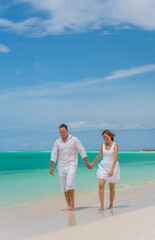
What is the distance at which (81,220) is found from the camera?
22.7ft

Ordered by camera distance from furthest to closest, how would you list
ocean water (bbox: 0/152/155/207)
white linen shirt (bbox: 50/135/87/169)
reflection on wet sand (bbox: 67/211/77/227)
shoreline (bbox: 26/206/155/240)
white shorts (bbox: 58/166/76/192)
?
ocean water (bbox: 0/152/155/207) → white linen shirt (bbox: 50/135/87/169) → white shorts (bbox: 58/166/76/192) → reflection on wet sand (bbox: 67/211/77/227) → shoreline (bbox: 26/206/155/240)

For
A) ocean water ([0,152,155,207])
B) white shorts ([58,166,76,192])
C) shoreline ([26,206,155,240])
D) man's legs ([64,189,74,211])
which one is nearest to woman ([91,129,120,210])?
white shorts ([58,166,76,192])

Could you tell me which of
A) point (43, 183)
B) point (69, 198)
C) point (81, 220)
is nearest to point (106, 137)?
point (69, 198)

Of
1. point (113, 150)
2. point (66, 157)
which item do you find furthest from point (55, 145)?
point (113, 150)

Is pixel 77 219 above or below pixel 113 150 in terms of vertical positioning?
below

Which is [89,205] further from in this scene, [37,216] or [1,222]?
[1,222]

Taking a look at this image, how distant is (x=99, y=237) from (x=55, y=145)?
3386mm

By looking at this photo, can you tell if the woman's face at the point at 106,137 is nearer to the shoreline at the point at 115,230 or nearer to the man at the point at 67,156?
the man at the point at 67,156

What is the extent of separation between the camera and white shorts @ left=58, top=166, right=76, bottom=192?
795cm

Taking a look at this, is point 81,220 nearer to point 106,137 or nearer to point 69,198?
point 69,198

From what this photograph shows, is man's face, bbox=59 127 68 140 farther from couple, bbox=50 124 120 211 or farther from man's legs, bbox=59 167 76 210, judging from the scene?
man's legs, bbox=59 167 76 210

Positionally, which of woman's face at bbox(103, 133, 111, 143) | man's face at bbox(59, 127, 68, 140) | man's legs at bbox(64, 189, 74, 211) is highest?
man's face at bbox(59, 127, 68, 140)

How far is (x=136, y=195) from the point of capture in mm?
10945

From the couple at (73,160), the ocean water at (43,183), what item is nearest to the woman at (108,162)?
the couple at (73,160)
